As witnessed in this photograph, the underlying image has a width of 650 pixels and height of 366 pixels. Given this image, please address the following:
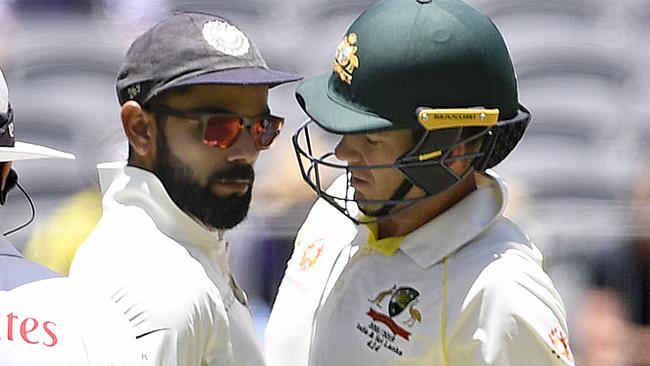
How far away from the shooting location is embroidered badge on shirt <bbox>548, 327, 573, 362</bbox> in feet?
9.41

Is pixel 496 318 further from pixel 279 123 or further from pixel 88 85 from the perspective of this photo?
pixel 88 85

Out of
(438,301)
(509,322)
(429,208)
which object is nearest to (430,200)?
(429,208)

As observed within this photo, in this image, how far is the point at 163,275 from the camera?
2959 millimetres

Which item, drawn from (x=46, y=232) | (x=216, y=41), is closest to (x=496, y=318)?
(x=216, y=41)

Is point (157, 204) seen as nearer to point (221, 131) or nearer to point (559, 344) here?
point (221, 131)

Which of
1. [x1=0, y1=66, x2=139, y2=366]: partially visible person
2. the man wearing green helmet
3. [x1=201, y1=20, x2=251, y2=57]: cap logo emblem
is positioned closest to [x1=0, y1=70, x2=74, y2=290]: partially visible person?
[x1=0, y1=66, x2=139, y2=366]: partially visible person

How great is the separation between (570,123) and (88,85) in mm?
1523

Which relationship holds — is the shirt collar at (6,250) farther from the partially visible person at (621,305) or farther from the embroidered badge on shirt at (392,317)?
the partially visible person at (621,305)

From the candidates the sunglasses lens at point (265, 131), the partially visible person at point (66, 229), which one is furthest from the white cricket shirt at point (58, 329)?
the partially visible person at point (66, 229)

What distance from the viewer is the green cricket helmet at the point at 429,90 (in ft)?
9.77

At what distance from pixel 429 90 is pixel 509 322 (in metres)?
0.50

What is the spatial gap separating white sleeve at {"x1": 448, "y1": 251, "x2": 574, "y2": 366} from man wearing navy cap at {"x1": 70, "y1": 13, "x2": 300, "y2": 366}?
460 mm

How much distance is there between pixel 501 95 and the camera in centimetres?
302

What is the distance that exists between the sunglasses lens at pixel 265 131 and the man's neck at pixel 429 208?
0.33 m
